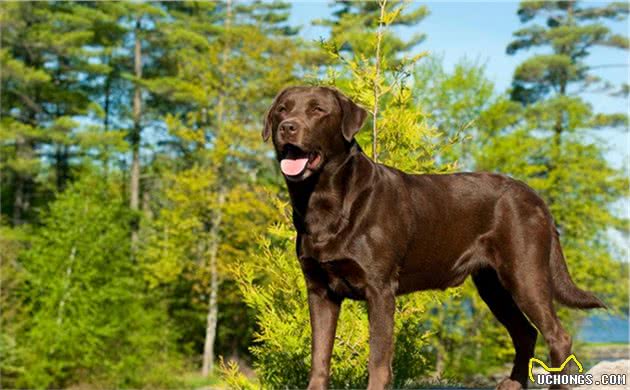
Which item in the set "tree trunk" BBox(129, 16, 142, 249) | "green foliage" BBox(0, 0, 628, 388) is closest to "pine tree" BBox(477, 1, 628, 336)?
"green foliage" BBox(0, 0, 628, 388)

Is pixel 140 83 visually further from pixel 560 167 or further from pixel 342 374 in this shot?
pixel 342 374

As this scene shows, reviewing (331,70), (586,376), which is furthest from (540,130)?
(586,376)

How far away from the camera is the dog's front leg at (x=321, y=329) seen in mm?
5477

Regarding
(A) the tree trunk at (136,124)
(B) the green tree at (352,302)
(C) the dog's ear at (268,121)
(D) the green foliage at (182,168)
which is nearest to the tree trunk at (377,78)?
(B) the green tree at (352,302)

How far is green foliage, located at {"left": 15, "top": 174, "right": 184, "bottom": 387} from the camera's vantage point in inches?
1075

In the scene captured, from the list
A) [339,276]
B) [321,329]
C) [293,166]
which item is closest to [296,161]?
[293,166]

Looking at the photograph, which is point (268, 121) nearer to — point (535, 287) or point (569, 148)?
point (535, 287)

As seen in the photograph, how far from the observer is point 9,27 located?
115 ft

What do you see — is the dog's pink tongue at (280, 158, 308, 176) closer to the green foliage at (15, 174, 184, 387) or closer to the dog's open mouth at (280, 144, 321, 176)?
the dog's open mouth at (280, 144, 321, 176)

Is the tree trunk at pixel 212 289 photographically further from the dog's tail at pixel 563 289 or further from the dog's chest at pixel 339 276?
the dog's chest at pixel 339 276

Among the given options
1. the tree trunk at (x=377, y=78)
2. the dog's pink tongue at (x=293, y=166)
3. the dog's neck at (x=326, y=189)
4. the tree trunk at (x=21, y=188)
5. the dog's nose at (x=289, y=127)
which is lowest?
the tree trunk at (x=21, y=188)

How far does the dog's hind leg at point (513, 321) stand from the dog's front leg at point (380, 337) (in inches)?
52.5

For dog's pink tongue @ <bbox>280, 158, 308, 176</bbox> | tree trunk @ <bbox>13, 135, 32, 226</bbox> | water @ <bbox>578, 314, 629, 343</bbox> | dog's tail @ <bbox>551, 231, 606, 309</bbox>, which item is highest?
dog's pink tongue @ <bbox>280, 158, 308, 176</bbox>

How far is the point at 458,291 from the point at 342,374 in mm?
1623
